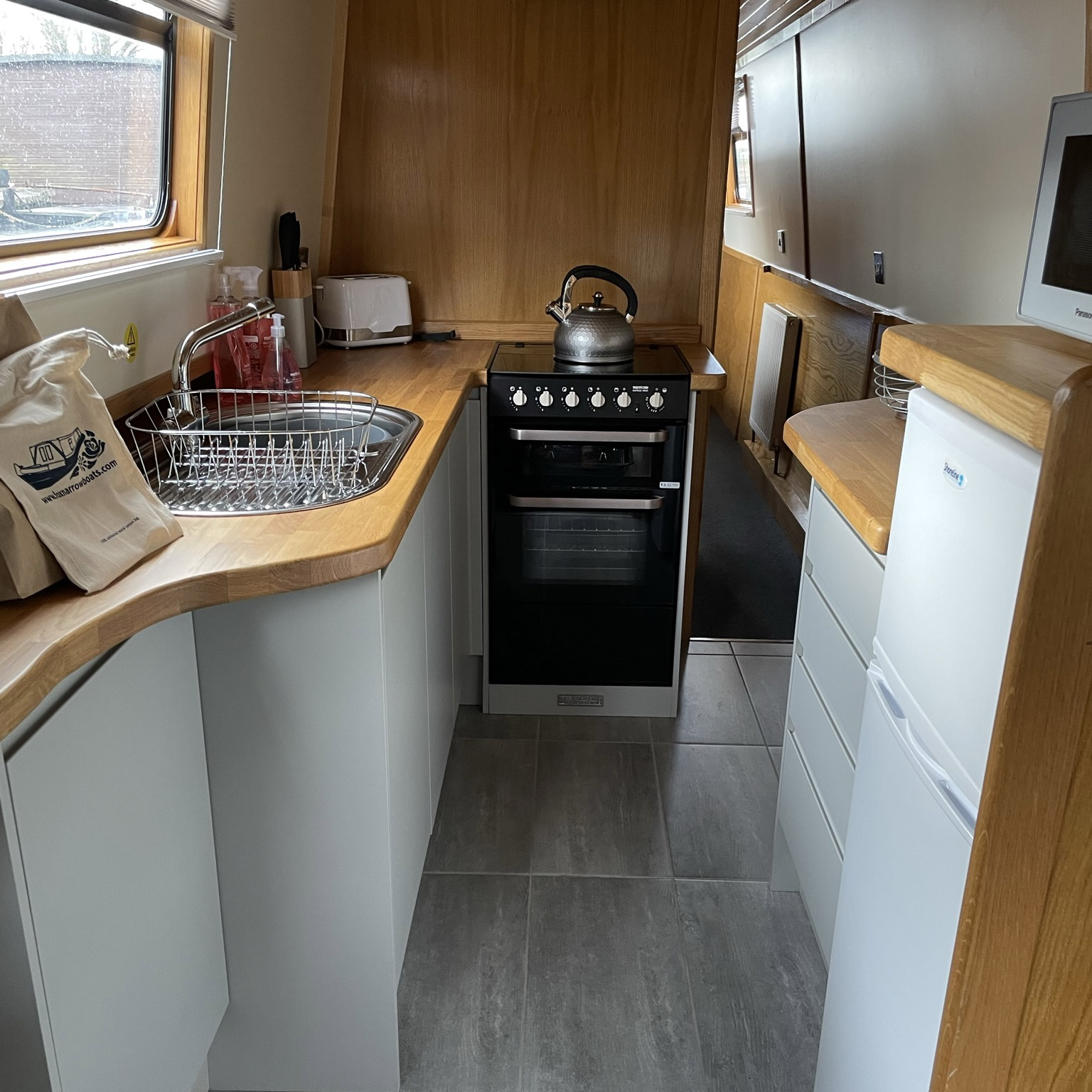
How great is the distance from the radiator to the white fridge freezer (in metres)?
3.89

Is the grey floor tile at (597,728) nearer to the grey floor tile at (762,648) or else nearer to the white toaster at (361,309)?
the grey floor tile at (762,648)

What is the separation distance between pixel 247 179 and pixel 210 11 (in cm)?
48

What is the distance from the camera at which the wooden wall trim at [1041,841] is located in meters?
0.77

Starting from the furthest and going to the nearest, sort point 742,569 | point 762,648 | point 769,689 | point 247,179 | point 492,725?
point 742,569
point 762,648
point 769,689
point 492,725
point 247,179

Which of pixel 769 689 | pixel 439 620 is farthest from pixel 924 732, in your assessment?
pixel 769 689

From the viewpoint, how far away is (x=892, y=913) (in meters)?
1.25

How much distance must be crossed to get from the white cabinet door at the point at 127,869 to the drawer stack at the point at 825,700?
39.2 inches

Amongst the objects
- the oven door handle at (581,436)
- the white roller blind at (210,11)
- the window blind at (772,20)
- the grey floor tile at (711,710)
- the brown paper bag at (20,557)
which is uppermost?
the window blind at (772,20)

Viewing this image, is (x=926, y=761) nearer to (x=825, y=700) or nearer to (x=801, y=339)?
(x=825, y=700)

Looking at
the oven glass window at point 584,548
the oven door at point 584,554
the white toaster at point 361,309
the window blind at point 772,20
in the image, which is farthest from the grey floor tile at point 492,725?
the window blind at point 772,20

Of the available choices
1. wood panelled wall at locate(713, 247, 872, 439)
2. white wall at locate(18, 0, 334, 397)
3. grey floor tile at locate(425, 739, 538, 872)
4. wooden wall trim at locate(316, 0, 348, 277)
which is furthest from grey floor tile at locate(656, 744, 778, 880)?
wooden wall trim at locate(316, 0, 348, 277)

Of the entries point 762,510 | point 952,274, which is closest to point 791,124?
point 762,510

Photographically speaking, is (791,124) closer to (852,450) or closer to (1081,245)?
(852,450)

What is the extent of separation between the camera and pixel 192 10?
1.90 meters
